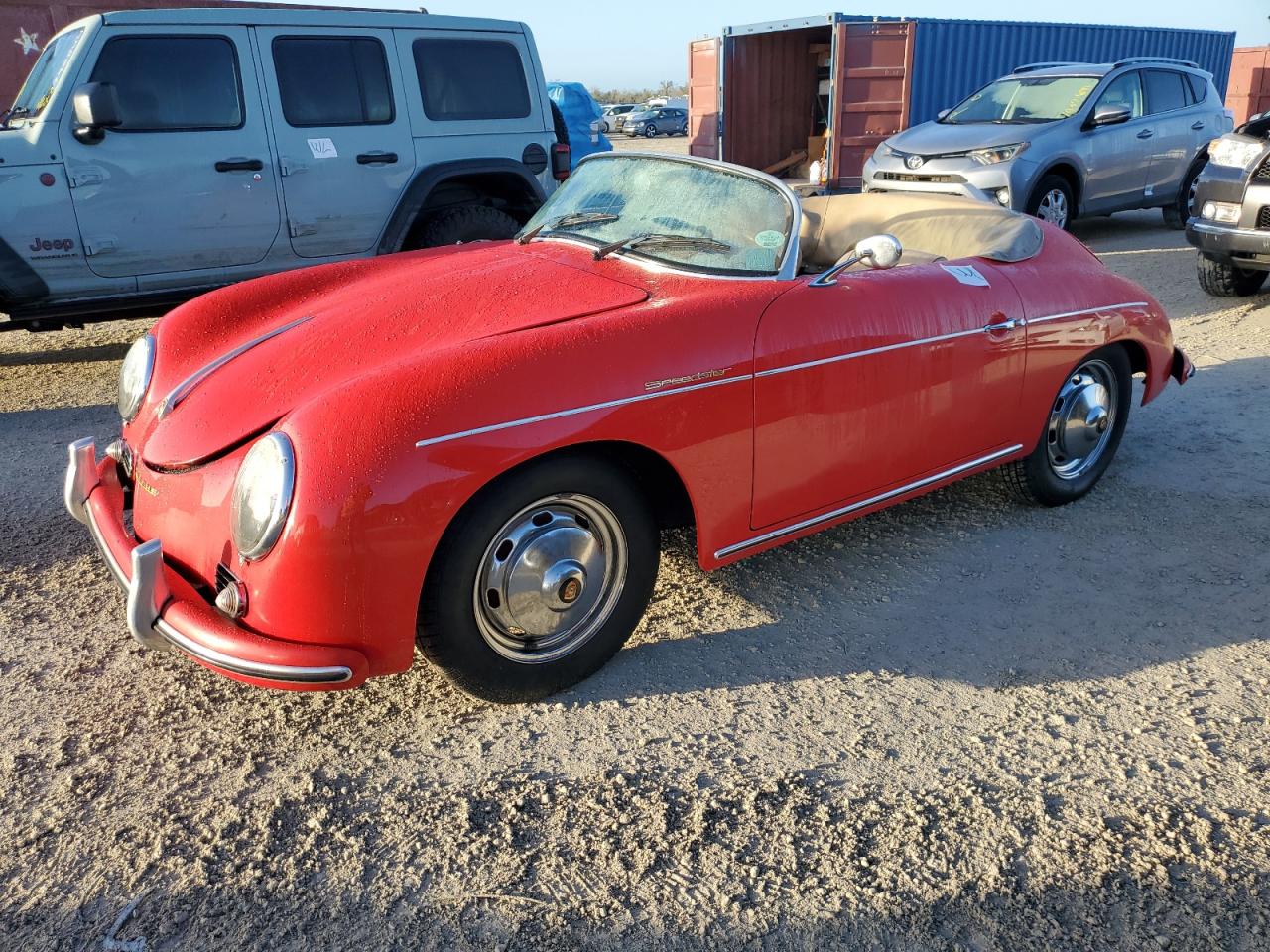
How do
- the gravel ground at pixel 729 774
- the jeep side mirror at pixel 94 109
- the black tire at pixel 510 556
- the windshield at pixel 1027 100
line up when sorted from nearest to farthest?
1. the gravel ground at pixel 729 774
2. the black tire at pixel 510 556
3. the jeep side mirror at pixel 94 109
4. the windshield at pixel 1027 100

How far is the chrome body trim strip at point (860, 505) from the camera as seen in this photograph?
3160 millimetres

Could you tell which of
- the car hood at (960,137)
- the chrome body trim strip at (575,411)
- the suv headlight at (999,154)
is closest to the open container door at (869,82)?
the car hood at (960,137)

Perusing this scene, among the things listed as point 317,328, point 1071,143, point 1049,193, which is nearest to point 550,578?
point 317,328

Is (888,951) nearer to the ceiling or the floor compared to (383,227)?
nearer to the floor

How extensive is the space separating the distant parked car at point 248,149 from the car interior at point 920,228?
10.5 feet

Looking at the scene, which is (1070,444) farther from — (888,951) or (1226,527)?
(888,951)

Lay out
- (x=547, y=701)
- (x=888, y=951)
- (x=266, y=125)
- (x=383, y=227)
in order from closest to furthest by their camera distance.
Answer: (x=888, y=951), (x=547, y=701), (x=266, y=125), (x=383, y=227)

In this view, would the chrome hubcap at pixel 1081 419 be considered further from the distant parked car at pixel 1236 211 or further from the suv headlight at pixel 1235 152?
the suv headlight at pixel 1235 152

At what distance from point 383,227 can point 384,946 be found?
5.60 meters

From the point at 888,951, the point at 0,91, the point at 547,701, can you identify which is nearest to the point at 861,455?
the point at 547,701

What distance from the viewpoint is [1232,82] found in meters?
22.3

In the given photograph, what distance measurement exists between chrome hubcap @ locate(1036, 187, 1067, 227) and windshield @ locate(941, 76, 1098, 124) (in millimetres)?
767

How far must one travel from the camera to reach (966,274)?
3723 millimetres

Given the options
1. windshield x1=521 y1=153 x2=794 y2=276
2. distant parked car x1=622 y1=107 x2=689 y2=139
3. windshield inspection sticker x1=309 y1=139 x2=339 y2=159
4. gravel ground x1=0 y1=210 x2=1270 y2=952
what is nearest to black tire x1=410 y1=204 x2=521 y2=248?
windshield inspection sticker x1=309 y1=139 x2=339 y2=159
